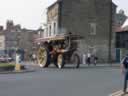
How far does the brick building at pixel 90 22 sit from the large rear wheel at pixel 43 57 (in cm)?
2485

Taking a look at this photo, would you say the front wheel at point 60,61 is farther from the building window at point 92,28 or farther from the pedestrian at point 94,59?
the building window at point 92,28

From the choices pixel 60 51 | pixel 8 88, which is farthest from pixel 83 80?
pixel 60 51

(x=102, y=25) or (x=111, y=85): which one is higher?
(x=102, y=25)

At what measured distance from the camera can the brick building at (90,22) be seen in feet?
238

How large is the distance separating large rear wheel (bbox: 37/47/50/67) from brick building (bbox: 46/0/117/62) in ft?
81.5

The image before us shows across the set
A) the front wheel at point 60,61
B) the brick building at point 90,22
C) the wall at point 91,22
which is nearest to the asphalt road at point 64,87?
the front wheel at point 60,61

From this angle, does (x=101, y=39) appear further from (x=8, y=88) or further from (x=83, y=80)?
(x=8, y=88)

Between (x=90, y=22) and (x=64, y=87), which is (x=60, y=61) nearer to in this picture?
(x=64, y=87)

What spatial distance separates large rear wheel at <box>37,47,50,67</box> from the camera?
45841 mm

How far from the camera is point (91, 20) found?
73875 millimetres

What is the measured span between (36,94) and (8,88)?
2.94 meters

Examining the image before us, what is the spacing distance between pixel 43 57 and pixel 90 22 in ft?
92.5

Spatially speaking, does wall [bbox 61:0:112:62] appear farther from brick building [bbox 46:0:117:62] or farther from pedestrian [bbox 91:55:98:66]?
pedestrian [bbox 91:55:98:66]

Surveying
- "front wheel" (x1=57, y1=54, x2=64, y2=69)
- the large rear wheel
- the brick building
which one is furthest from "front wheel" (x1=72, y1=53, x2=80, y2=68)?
the brick building
